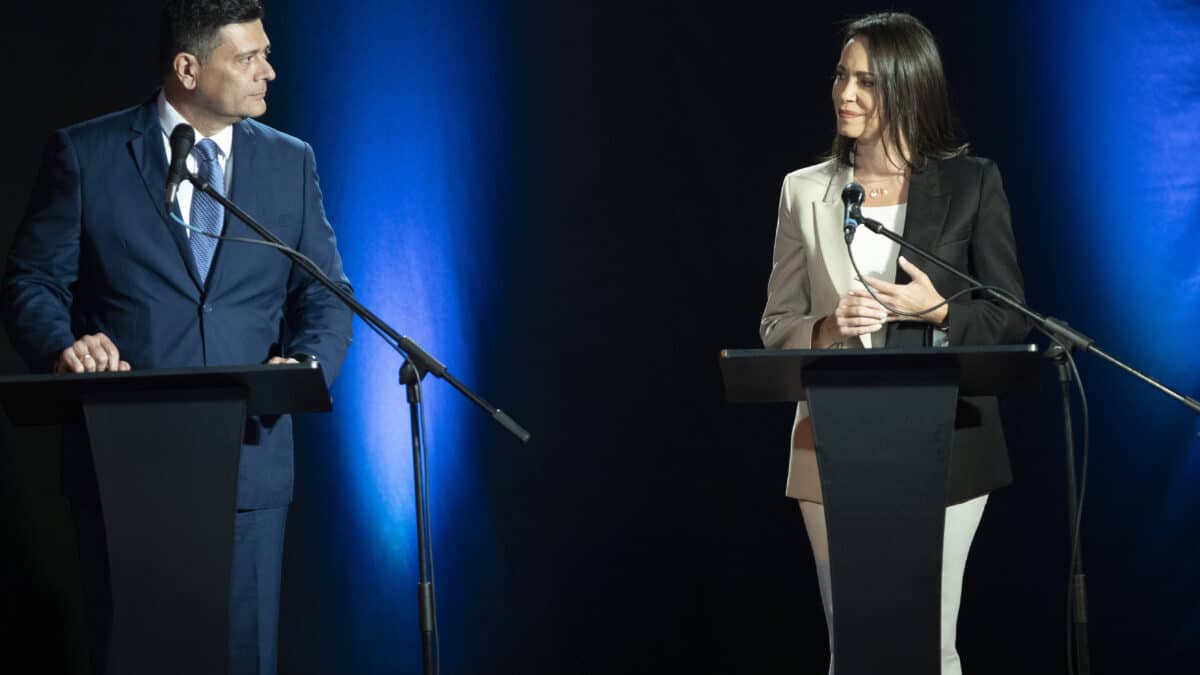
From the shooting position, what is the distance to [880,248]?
9.23ft

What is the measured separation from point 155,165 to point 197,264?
0.81 ft

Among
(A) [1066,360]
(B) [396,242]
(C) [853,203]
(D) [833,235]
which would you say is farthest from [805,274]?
(B) [396,242]

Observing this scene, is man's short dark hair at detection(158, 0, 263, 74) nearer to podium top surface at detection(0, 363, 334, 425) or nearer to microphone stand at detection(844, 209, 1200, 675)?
podium top surface at detection(0, 363, 334, 425)

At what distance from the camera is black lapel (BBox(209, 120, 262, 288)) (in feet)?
9.17

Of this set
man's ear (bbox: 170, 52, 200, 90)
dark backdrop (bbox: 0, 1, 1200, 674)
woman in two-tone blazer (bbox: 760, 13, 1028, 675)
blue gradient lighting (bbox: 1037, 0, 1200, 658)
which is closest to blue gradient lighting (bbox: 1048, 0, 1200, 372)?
blue gradient lighting (bbox: 1037, 0, 1200, 658)

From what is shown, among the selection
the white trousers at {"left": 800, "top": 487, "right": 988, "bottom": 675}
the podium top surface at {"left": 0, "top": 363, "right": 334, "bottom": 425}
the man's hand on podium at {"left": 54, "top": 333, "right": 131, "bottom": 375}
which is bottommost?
the white trousers at {"left": 800, "top": 487, "right": 988, "bottom": 675}

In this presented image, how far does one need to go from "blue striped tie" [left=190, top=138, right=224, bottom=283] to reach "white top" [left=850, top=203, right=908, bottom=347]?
1.35 meters

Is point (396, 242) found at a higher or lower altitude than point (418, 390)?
higher

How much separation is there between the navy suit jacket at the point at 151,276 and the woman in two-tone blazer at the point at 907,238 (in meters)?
1.01

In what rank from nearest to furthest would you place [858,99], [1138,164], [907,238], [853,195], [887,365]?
[887,365] → [853,195] → [907,238] → [858,99] → [1138,164]

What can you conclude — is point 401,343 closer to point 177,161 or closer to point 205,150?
point 177,161

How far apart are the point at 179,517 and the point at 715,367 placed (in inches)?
94.2

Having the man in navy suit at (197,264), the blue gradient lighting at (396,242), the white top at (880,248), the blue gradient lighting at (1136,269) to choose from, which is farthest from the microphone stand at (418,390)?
the blue gradient lighting at (1136,269)

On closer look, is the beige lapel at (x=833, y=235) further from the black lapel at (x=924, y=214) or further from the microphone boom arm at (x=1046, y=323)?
the microphone boom arm at (x=1046, y=323)
